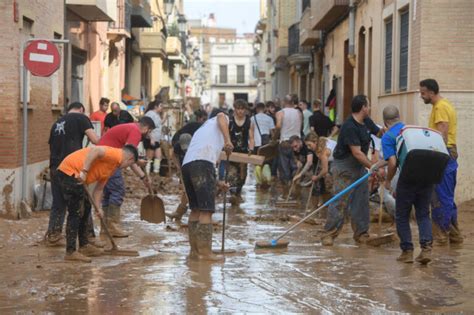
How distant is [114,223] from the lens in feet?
39.2

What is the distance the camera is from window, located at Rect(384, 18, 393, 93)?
18484 millimetres

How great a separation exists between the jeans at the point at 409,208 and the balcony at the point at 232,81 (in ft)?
293

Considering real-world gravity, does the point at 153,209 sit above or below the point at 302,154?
below

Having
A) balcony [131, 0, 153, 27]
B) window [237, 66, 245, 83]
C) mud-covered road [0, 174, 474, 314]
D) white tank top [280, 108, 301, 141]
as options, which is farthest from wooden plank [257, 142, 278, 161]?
window [237, 66, 245, 83]

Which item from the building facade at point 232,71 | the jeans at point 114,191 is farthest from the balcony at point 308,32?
the building facade at point 232,71

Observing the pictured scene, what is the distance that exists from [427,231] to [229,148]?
2.29 meters

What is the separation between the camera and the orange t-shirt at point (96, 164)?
31.5ft

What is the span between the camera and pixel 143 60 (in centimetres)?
3991

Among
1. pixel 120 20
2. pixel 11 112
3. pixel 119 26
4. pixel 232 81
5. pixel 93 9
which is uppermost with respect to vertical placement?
pixel 232 81

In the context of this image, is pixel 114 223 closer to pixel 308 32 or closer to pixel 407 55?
pixel 407 55

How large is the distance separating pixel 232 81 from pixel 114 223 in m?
88.4

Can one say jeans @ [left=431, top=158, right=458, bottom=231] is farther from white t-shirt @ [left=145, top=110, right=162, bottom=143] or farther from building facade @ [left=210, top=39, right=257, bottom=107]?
building facade @ [left=210, top=39, right=257, bottom=107]

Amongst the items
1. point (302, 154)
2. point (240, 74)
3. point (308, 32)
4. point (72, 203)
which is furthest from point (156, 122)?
point (240, 74)

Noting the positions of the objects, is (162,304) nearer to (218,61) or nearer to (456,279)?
Result: (456,279)
